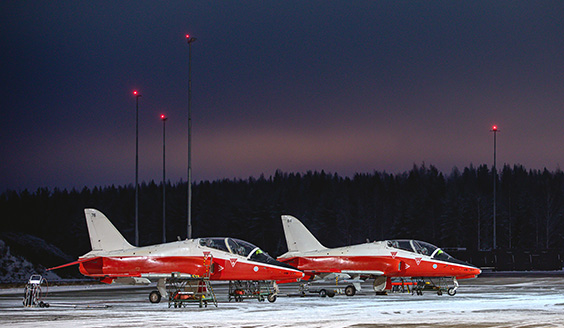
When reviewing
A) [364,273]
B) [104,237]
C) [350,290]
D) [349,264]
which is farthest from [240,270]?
[364,273]

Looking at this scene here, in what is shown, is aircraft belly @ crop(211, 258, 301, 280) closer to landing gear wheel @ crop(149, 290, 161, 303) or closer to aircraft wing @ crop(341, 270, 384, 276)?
landing gear wheel @ crop(149, 290, 161, 303)

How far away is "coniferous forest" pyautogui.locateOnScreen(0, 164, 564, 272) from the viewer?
99750 millimetres

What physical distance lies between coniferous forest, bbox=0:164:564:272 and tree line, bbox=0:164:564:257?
0.15 meters

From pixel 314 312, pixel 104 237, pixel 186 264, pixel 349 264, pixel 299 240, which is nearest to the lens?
pixel 314 312

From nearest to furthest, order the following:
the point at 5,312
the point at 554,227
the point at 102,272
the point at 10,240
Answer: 1. the point at 5,312
2. the point at 102,272
3. the point at 10,240
4. the point at 554,227

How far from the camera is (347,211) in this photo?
346 ft

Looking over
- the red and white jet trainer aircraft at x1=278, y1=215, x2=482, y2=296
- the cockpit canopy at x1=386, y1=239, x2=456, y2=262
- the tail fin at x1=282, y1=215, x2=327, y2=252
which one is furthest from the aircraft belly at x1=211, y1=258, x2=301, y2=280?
the cockpit canopy at x1=386, y1=239, x2=456, y2=262

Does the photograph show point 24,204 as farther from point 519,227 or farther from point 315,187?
point 519,227

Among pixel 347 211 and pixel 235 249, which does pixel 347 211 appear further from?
pixel 235 249

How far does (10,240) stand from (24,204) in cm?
7483

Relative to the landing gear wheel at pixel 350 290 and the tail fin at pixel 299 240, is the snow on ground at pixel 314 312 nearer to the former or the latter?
the landing gear wheel at pixel 350 290

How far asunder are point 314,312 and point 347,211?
83542 millimetres

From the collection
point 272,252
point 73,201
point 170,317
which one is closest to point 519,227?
point 272,252

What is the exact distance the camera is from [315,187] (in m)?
136
